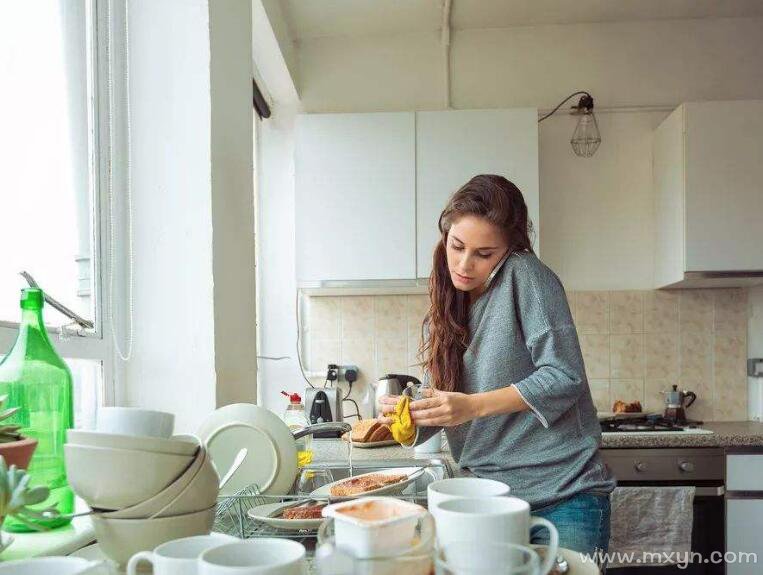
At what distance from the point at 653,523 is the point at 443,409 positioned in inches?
63.9

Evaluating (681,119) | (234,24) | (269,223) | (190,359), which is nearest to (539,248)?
(681,119)

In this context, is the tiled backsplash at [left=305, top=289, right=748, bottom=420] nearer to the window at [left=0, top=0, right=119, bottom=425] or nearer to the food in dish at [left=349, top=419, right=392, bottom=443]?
the food in dish at [left=349, top=419, right=392, bottom=443]

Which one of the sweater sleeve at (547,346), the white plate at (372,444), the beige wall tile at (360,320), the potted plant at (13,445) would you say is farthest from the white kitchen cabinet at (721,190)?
the potted plant at (13,445)

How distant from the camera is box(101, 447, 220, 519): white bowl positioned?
2.44 ft

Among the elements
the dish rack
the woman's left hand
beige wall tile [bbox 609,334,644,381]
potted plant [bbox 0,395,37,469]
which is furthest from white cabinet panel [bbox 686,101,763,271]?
potted plant [bbox 0,395,37,469]

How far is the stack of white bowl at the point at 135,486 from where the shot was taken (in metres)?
0.73

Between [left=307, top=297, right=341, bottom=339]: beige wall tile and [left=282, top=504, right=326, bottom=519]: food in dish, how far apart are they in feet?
7.36

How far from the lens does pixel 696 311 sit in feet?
10.5

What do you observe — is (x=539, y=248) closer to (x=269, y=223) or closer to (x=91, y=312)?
(x=269, y=223)

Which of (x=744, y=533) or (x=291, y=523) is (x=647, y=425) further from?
(x=291, y=523)

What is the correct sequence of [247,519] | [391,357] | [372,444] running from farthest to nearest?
[391,357]
[372,444]
[247,519]

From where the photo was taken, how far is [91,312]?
4.90ft

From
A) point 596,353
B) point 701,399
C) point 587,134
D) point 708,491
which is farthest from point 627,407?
point 587,134

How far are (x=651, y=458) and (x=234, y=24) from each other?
6.60 feet
